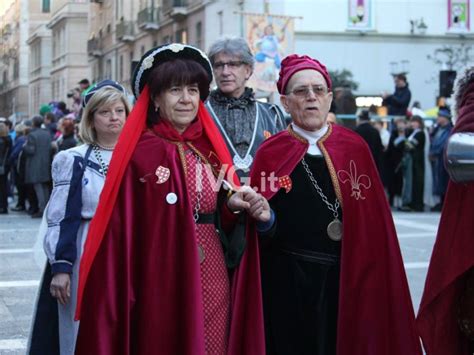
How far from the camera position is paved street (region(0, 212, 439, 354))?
25.2 feet

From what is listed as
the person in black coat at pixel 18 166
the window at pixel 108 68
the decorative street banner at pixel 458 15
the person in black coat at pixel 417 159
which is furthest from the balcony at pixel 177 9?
the person in black coat at pixel 417 159

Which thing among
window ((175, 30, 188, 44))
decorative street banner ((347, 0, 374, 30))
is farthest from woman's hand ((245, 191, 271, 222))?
window ((175, 30, 188, 44))

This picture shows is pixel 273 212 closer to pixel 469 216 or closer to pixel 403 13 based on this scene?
pixel 469 216

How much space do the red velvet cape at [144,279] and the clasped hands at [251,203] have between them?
227 millimetres

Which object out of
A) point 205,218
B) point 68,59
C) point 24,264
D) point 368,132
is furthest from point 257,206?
point 68,59

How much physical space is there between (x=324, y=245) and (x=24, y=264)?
7.48m

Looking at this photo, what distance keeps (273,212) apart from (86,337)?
3.40 ft

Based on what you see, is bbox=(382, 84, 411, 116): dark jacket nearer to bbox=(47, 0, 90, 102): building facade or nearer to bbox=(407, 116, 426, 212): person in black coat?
bbox=(407, 116, 426, 212): person in black coat

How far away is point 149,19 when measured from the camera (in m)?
45.3

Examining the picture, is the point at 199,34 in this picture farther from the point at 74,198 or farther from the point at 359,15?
the point at 74,198

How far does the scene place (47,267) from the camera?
5316 millimetres

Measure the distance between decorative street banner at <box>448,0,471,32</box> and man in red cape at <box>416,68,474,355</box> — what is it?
34.1m

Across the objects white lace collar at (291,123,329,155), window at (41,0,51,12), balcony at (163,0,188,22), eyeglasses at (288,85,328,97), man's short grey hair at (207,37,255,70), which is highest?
balcony at (163,0,188,22)

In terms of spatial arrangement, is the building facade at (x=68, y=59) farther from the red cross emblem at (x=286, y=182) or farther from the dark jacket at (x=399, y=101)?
the red cross emblem at (x=286, y=182)
